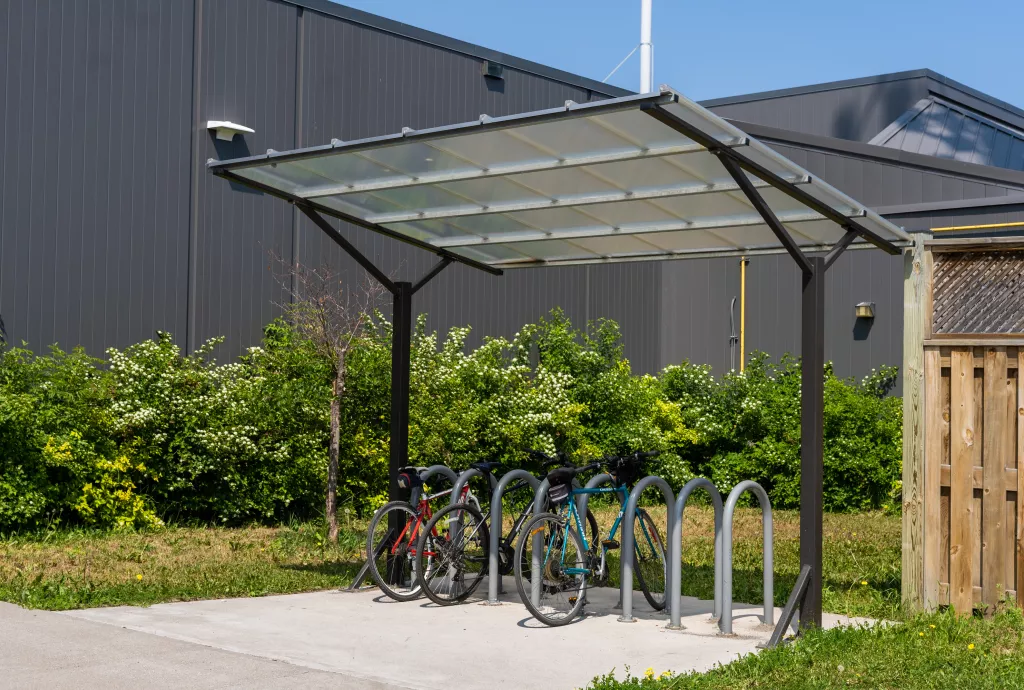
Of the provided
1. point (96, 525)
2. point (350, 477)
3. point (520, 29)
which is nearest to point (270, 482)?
point (350, 477)

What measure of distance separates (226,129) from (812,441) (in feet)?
30.6

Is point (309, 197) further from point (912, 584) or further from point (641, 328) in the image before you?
point (641, 328)

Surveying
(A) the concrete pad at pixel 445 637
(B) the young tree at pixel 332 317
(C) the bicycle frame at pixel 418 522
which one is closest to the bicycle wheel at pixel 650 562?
(A) the concrete pad at pixel 445 637

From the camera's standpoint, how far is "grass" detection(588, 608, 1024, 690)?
5.88 metres

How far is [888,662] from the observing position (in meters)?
6.34

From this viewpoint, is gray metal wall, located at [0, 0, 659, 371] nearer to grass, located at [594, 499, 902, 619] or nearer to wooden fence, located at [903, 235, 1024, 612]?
grass, located at [594, 499, 902, 619]


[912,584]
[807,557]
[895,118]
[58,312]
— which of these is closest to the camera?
[807,557]

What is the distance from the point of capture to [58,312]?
12.8 meters

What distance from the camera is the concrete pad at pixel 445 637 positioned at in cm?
618

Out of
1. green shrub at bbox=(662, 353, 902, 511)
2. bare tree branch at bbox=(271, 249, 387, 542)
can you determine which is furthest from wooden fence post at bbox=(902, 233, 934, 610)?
green shrub at bbox=(662, 353, 902, 511)

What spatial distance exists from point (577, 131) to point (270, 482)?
25.8ft

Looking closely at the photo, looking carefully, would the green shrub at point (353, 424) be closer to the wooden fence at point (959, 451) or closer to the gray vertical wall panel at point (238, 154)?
the gray vertical wall panel at point (238, 154)

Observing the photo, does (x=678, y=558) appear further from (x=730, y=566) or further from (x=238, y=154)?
(x=238, y=154)

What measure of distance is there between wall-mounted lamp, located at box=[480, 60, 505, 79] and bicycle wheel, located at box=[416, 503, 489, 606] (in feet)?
33.8
